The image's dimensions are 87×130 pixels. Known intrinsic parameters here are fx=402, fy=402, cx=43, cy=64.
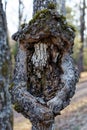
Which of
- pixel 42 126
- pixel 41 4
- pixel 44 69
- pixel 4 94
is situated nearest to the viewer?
pixel 42 126

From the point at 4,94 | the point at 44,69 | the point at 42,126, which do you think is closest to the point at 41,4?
the point at 44,69

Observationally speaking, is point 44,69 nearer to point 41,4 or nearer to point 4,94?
point 41,4

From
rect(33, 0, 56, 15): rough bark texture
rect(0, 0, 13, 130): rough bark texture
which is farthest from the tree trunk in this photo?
rect(0, 0, 13, 130): rough bark texture

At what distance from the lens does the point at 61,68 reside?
14.6 feet

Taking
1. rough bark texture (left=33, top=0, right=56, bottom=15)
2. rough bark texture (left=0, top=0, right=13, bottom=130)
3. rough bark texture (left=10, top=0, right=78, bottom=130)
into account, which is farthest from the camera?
rough bark texture (left=0, top=0, right=13, bottom=130)

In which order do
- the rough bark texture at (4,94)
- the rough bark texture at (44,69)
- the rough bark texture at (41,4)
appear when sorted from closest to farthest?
the rough bark texture at (44,69) < the rough bark texture at (41,4) < the rough bark texture at (4,94)

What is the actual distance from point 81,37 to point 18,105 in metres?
33.3

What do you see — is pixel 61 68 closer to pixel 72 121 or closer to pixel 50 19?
pixel 50 19

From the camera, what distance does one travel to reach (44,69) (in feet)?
14.6

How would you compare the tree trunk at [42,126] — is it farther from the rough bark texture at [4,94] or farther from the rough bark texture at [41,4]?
the rough bark texture at [4,94]

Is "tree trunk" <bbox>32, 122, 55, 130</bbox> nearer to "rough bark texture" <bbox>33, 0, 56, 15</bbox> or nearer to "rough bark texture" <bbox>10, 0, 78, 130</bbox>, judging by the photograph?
"rough bark texture" <bbox>10, 0, 78, 130</bbox>

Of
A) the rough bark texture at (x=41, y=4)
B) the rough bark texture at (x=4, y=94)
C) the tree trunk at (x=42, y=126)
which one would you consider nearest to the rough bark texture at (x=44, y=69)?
the tree trunk at (x=42, y=126)

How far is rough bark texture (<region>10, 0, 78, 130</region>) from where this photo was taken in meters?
4.29

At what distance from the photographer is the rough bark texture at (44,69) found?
429 centimetres
